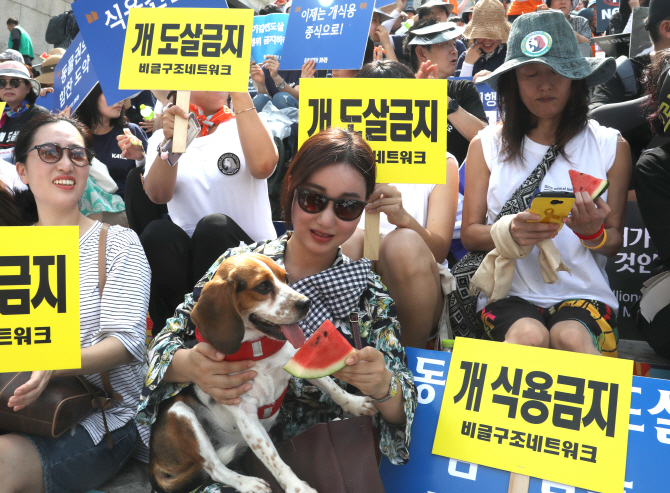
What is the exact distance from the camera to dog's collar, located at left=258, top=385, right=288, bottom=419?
7.64ft

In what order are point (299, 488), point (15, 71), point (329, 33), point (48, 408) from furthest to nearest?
1. point (15, 71)
2. point (329, 33)
3. point (48, 408)
4. point (299, 488)

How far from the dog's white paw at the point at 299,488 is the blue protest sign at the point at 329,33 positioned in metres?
4.57

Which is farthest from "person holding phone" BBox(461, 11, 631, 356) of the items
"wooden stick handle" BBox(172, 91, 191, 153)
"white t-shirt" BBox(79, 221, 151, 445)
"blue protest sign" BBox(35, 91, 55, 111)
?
"blue protest sign" BBox(35, 91, 55, 111)

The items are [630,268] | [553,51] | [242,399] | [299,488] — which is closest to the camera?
[299,488]

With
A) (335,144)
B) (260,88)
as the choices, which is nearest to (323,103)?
(335,144)

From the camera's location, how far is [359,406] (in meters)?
2.38

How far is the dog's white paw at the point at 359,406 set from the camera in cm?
238

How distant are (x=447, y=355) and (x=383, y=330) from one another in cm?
48

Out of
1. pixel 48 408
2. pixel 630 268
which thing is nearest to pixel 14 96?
pixel 48 408

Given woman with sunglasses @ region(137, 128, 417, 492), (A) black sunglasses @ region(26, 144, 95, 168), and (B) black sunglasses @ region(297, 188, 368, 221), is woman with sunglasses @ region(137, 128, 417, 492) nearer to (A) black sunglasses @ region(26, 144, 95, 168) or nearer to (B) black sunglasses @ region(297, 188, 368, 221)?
(B) black sunglasses @ region(297, 188, 368, 221)

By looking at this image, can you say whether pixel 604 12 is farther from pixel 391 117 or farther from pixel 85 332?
pixel 85 332

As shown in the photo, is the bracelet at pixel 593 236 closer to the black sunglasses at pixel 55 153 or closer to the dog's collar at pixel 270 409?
the dog's collar at pixel 270 409

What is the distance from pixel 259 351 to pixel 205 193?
1.97m

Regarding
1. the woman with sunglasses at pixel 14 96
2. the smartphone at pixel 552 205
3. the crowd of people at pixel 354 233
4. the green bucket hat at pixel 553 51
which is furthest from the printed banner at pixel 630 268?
the woman with sunglasses at pixel 14 96
